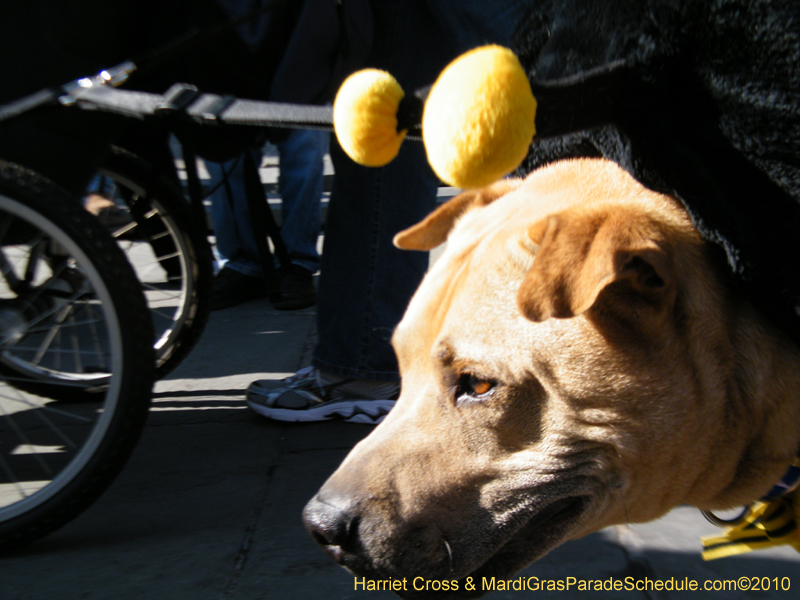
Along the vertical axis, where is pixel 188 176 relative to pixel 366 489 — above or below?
above

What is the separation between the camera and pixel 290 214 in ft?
15.9

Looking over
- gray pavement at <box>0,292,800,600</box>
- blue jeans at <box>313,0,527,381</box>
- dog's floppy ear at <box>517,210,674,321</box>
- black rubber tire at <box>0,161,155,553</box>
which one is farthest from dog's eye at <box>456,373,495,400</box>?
blue jeans at <box>313,0,527,381</box>

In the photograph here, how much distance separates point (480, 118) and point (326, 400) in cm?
212

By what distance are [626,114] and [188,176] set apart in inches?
65.8

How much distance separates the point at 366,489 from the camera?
5.01 feet

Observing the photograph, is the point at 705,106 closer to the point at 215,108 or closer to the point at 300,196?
the point at 215,108

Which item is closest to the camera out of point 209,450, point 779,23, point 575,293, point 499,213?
point 779,23

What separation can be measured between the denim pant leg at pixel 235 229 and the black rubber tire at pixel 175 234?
147 centimetres

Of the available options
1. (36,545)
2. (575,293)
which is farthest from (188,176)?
(575,293)

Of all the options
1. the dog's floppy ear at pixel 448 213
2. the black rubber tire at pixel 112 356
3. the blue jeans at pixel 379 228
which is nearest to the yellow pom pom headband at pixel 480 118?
the dog's floppy ear at pixel 448 213

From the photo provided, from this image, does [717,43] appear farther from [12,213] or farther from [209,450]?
[209,450]

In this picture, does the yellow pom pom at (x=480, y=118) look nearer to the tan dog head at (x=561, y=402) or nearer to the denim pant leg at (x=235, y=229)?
the tan dog head at (x=561, y=402)

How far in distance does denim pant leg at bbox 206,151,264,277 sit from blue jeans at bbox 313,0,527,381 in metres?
1.83

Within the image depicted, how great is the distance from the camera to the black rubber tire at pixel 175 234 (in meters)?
2.90
